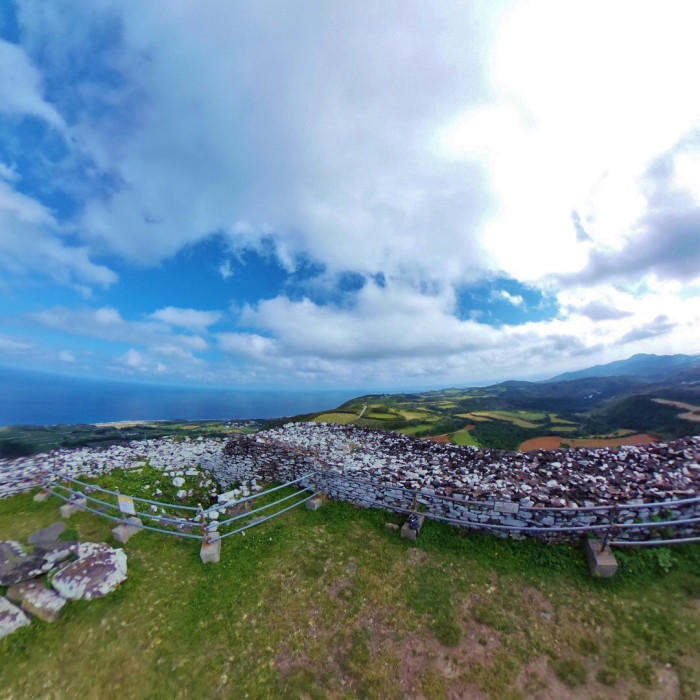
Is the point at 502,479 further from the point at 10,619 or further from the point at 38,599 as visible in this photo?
the point at 10,619

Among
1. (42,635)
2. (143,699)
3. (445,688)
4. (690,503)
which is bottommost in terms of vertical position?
(445,688)

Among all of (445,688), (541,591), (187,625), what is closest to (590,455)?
(541,591)

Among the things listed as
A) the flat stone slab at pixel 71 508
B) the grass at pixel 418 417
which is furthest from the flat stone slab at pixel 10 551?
the grass at pixel 418 417

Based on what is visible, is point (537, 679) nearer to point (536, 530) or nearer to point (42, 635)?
point (536, 530)

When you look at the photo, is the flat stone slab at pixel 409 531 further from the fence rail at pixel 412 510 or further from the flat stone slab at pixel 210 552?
the flat stone slab at pixel 210 552

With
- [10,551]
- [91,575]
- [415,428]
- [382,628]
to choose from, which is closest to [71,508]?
[10,551]

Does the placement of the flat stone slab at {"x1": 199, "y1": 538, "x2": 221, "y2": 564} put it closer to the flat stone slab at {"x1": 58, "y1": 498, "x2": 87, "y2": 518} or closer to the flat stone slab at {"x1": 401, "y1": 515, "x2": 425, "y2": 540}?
the flat stone slab at {"x1": 401, "y1": 515, "x2": 425, "y2": 540}

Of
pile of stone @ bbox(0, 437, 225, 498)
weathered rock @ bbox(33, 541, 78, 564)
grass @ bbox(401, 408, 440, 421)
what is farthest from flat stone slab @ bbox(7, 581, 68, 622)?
grass @ bbox(401, 408, 440, 421)
